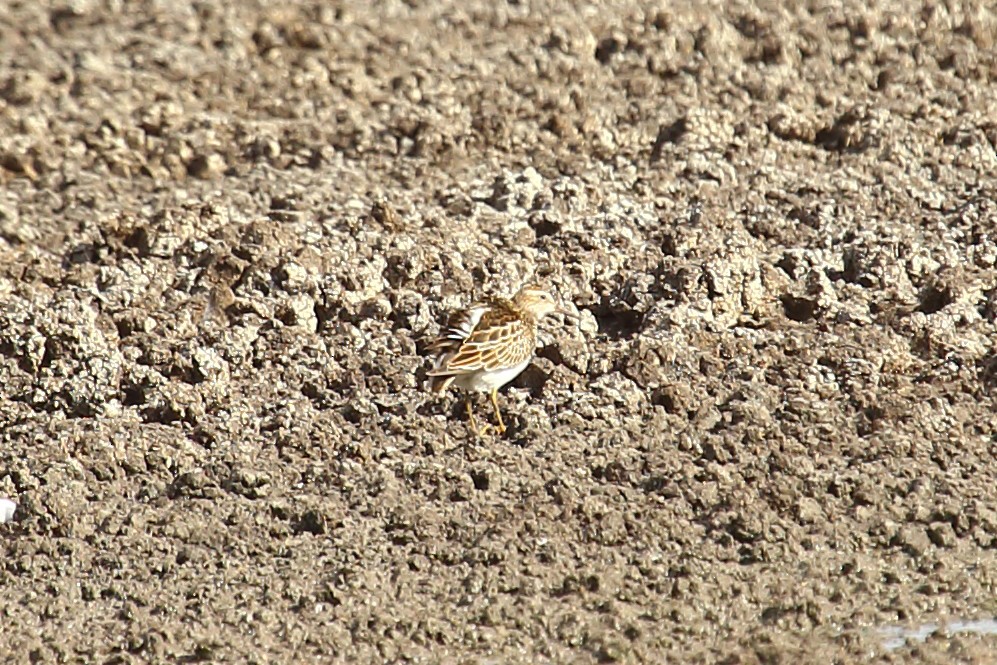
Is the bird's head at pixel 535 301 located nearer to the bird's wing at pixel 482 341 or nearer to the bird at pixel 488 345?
the bird at pixel 488 345

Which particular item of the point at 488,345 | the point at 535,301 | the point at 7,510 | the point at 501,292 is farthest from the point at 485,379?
the point at 7,510

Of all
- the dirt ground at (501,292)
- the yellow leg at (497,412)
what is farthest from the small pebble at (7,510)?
the yellow leg at (497,412)

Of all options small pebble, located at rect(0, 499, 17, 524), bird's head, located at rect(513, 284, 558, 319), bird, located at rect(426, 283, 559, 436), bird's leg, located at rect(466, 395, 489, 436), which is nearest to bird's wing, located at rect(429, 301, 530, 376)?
bird, located at rect(426, 283, 559, 436)

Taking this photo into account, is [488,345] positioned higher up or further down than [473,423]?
higher up

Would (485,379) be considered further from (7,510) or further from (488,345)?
(7,510)

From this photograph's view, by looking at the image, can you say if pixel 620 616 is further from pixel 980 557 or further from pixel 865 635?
pixel 980 557

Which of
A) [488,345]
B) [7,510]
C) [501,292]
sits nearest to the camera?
[7,510]
